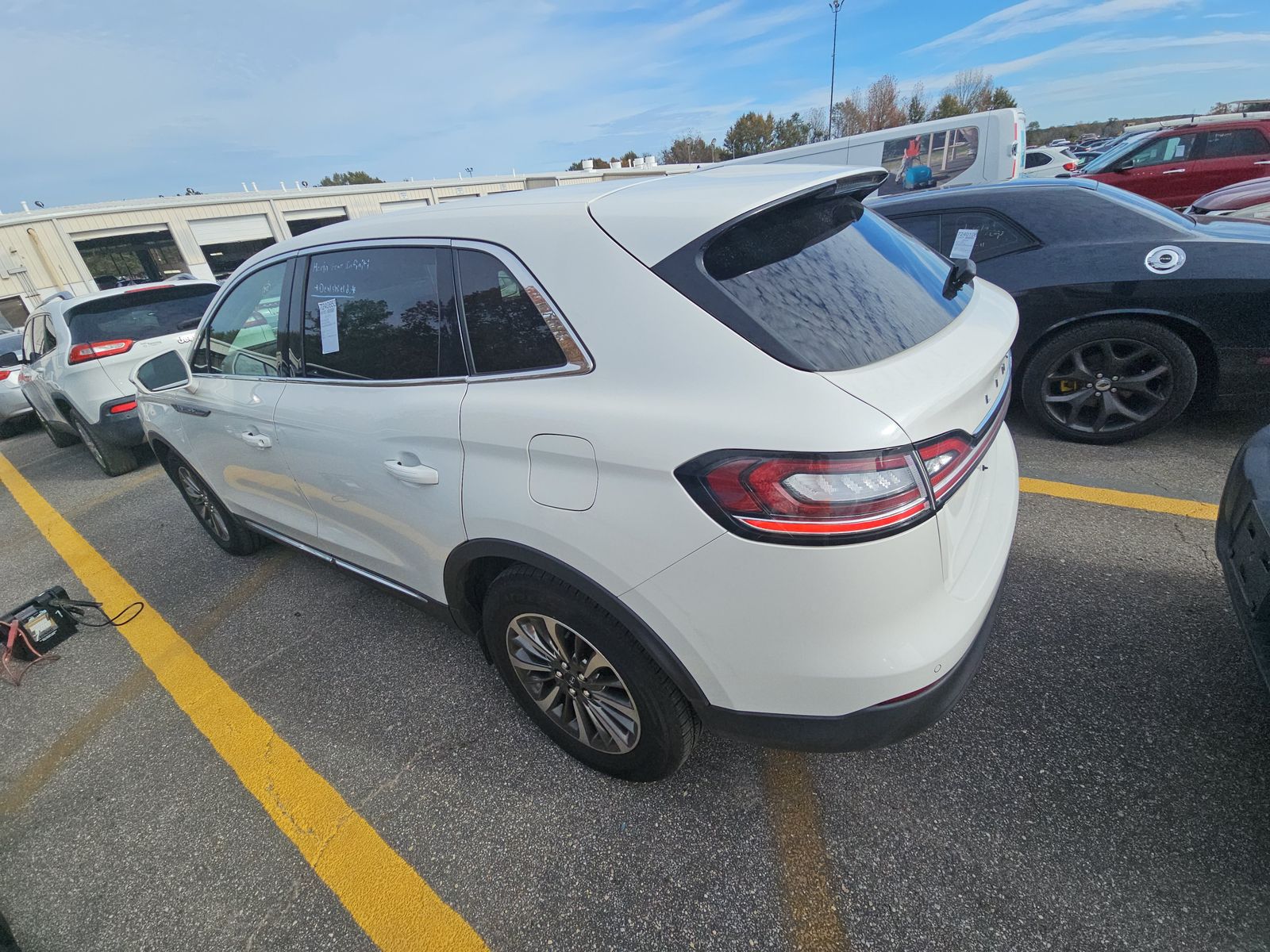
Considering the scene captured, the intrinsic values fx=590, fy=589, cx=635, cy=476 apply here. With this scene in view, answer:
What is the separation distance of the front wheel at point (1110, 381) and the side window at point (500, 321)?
3.27 meters

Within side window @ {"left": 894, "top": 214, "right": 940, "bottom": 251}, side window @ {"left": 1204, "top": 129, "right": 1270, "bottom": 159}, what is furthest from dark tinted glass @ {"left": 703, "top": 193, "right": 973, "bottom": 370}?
side window @ {"left": 1204, "top": 129, "right": 1270, "bottom": 159}

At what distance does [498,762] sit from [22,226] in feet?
130

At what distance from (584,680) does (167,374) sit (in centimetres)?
275

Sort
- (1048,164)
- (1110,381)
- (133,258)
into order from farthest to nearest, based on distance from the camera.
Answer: (133,258) → (1048,164) → (1110,381)

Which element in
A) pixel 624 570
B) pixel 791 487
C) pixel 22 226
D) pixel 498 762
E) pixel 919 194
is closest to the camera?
pixel 791 487

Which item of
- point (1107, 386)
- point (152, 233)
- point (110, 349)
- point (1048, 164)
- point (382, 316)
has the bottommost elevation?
point (1107, 386)

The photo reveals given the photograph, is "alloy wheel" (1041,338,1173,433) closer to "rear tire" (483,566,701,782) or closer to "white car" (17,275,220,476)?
"rear tire" (483,566,701,782)

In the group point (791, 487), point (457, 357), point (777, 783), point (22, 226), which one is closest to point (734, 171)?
point (457, 357)

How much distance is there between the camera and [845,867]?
1618 mm

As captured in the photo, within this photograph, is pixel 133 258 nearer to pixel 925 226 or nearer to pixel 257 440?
pixel 257 440

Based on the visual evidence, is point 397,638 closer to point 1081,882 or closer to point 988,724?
point 988,724

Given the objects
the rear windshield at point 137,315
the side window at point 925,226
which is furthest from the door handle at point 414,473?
the rear windshield at point 137,315

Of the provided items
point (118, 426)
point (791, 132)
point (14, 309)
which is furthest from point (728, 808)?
point (791, 132)

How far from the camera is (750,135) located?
63.3m
